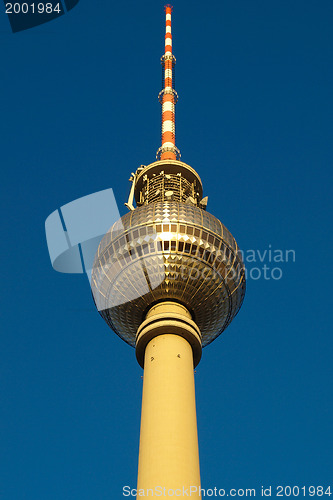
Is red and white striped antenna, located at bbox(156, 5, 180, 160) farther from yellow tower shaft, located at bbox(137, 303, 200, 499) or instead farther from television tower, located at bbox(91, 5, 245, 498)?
yellow tower shaft, located at bbox(137, 303, 200, 499)

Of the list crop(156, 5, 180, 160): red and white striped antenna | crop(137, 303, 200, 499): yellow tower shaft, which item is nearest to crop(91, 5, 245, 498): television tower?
crop(137, 303, 200, 499): yellow tower shaft

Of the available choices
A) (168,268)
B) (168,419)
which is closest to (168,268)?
(168,268)

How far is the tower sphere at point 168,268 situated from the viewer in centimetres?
3212

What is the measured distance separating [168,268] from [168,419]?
27.0 feet

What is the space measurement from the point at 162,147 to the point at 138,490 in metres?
24.8

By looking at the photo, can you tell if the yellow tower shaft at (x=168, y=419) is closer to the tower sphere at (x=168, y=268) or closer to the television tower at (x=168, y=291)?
the television tower at (x=168, y=291)

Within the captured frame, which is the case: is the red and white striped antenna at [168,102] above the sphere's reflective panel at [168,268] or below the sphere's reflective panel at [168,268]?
above

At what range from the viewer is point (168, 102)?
4741 centimetres

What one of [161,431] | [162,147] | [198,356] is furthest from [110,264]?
[162,147]

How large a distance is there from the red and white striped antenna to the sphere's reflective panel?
9.70 metres

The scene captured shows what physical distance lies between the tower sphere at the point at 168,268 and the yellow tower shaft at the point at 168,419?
2.15 m

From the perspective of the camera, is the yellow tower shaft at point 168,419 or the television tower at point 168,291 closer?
the yellow tower shaft at point 168,419

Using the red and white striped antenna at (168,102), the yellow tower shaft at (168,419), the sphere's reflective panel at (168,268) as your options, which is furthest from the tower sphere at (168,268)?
the red and white striped antenna at (168,102)

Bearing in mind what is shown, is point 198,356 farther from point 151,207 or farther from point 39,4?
point 39,4
